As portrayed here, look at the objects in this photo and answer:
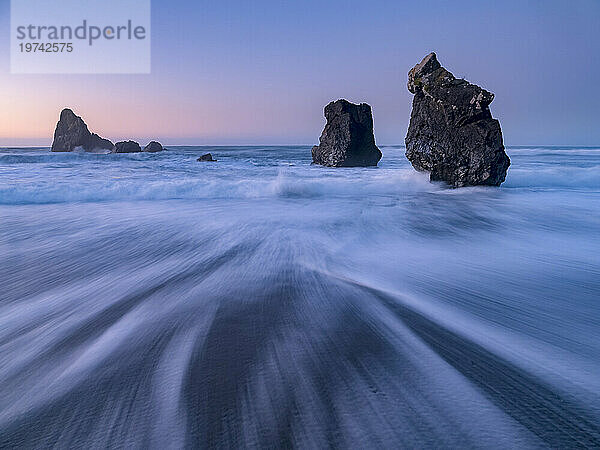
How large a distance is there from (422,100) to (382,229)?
8.87 meters

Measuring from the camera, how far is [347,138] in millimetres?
24953

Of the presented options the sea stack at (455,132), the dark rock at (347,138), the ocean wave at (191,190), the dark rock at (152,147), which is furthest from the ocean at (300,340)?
the dark rock at (152,147)

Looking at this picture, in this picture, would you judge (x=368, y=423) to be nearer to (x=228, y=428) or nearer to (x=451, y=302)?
(x=228, y=428)

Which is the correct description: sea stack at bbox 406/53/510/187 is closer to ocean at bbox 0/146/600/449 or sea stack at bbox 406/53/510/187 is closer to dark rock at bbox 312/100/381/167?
ocean at bbox 0/146/600/449

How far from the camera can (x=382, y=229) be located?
18.6ft

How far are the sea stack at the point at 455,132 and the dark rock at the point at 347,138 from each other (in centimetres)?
1257

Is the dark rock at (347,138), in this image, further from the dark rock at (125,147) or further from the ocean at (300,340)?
the dark rock at (125,147)

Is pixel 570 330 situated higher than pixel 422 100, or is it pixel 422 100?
pixel 422 100

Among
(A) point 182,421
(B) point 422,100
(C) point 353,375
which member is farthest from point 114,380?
(B) point 422,100

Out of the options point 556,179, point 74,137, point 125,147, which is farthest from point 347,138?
point 74,137

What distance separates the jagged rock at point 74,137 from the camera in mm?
64938

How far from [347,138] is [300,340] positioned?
24.4 m

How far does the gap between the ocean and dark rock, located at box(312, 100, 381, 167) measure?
67.2 ft

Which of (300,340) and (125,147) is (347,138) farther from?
(125,147)
